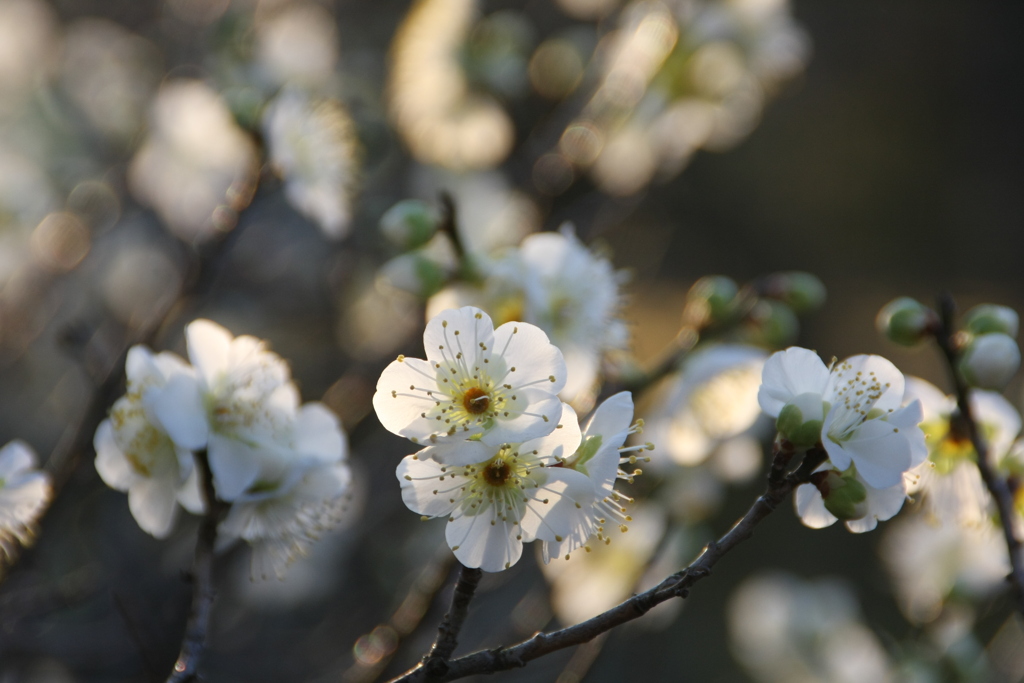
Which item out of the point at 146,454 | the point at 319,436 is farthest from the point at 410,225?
the point at 146,454

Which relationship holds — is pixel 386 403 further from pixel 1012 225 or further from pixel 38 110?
pixel 1012 225

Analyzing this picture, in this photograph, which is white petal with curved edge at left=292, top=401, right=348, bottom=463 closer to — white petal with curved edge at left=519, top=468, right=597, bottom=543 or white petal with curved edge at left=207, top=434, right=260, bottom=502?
white petal with curved edge at left=207, top=434, right=260, bottom=502

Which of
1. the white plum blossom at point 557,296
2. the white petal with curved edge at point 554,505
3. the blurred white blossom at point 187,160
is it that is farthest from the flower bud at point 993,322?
the blurred white blossom at point 187,160

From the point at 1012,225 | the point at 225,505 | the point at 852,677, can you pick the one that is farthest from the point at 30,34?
the point at 1012,225

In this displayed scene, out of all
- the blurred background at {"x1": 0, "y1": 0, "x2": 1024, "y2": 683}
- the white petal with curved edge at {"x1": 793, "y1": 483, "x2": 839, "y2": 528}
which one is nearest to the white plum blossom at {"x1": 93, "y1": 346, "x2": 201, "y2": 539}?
the blurred background at {"x1": 0, "y1": 0, "x2": 1024, "y2": 683}

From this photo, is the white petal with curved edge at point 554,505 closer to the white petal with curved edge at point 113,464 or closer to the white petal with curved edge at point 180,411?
the white petal with curved edge at point 180,411

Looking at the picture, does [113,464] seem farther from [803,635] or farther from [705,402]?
[803,635]
